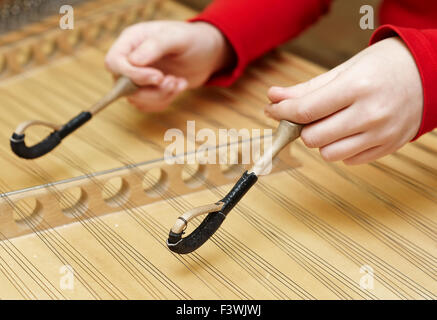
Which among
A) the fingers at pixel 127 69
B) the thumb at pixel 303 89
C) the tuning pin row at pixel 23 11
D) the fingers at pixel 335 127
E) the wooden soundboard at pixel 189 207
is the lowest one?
the wooden soundboard at pixel 189 207

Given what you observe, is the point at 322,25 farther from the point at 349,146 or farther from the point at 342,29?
the point at 349,146

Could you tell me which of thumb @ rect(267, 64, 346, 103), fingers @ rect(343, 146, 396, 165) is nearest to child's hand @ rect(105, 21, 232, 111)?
thumb @ rect(267, 64, 346, 103)

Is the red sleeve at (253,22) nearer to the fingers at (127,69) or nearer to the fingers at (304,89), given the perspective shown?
the fingers at (127,69)

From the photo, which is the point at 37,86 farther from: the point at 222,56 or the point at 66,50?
the point at 222,56

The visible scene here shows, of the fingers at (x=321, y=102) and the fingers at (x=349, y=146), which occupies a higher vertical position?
the fingers at (x=321, y=102)

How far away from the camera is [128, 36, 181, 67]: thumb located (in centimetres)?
113

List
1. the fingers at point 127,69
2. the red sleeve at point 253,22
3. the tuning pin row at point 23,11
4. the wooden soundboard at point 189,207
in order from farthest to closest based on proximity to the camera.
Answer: the tuning pin row at point 23,11 < the red sleeve at point 253,22 < the fingers at point 127,69 < the wooden soundboard at point 189,207

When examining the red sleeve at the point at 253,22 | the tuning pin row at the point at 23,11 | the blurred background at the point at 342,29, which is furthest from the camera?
the blurred background at the point at 342,29

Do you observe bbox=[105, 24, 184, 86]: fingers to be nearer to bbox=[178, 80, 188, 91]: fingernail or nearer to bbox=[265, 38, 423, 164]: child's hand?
bbox=[178, 80, 188, 91]: fingernail

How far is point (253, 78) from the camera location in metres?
1.35

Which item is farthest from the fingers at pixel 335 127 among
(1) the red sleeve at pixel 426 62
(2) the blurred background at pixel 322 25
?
(2) the blurred background at pixel 322 25

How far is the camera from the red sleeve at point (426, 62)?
860 millimetres

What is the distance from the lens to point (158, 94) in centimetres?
117

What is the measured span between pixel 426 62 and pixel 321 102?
6.8 inches
